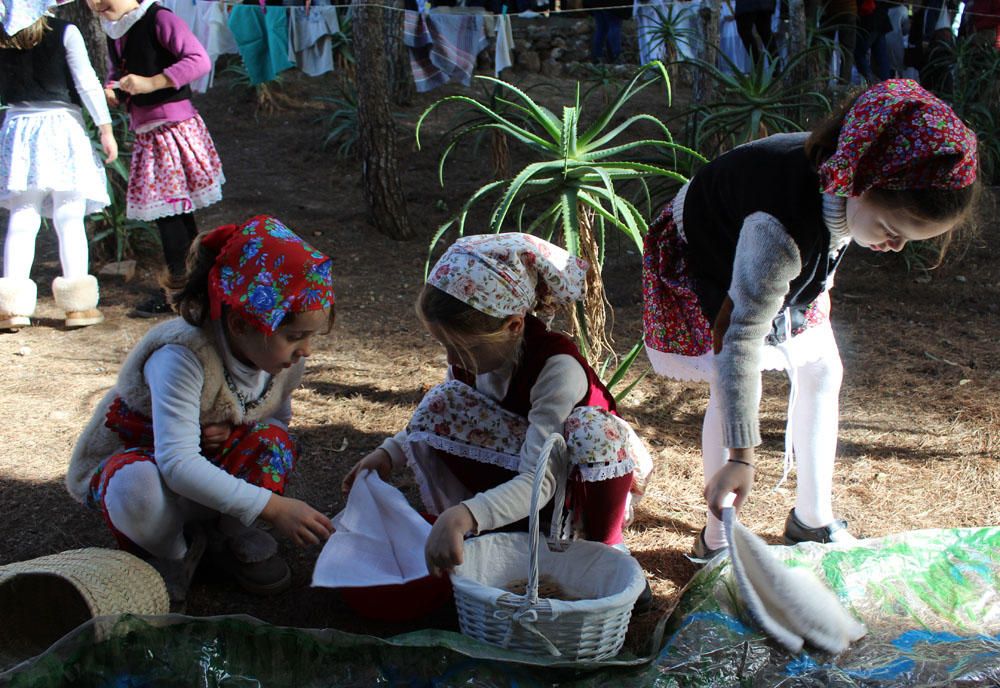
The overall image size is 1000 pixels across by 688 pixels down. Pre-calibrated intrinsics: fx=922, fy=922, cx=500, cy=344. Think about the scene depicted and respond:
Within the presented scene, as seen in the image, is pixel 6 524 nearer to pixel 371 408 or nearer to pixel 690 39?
pixel 371 408

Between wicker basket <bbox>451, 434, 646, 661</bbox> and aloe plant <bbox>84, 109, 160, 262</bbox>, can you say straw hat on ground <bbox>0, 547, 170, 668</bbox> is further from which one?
aloe plant <bbox>84, 109, 160, 262</bbox>

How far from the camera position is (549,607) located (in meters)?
1.43

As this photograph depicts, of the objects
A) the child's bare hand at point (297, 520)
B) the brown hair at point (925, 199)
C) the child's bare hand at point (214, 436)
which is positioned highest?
the brown hair at point (925, 199)

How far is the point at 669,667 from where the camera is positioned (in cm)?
152

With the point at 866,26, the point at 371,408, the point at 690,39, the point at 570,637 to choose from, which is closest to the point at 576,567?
the point at 570,637

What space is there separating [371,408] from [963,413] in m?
1.78

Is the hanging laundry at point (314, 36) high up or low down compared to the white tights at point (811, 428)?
up

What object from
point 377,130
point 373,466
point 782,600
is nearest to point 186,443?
point 373,466

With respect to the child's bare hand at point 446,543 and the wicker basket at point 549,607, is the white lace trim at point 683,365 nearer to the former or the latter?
the wicker basket at point 549,607

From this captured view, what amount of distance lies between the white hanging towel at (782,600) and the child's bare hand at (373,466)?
2.42 ft

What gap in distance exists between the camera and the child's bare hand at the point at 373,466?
6.17 ft

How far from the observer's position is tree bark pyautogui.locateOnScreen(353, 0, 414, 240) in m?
4.58

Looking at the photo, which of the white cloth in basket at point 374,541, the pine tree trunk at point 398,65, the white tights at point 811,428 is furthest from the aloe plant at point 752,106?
the pine tree trunk at point 398,65

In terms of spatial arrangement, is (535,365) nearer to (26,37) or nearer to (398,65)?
(26,37)
